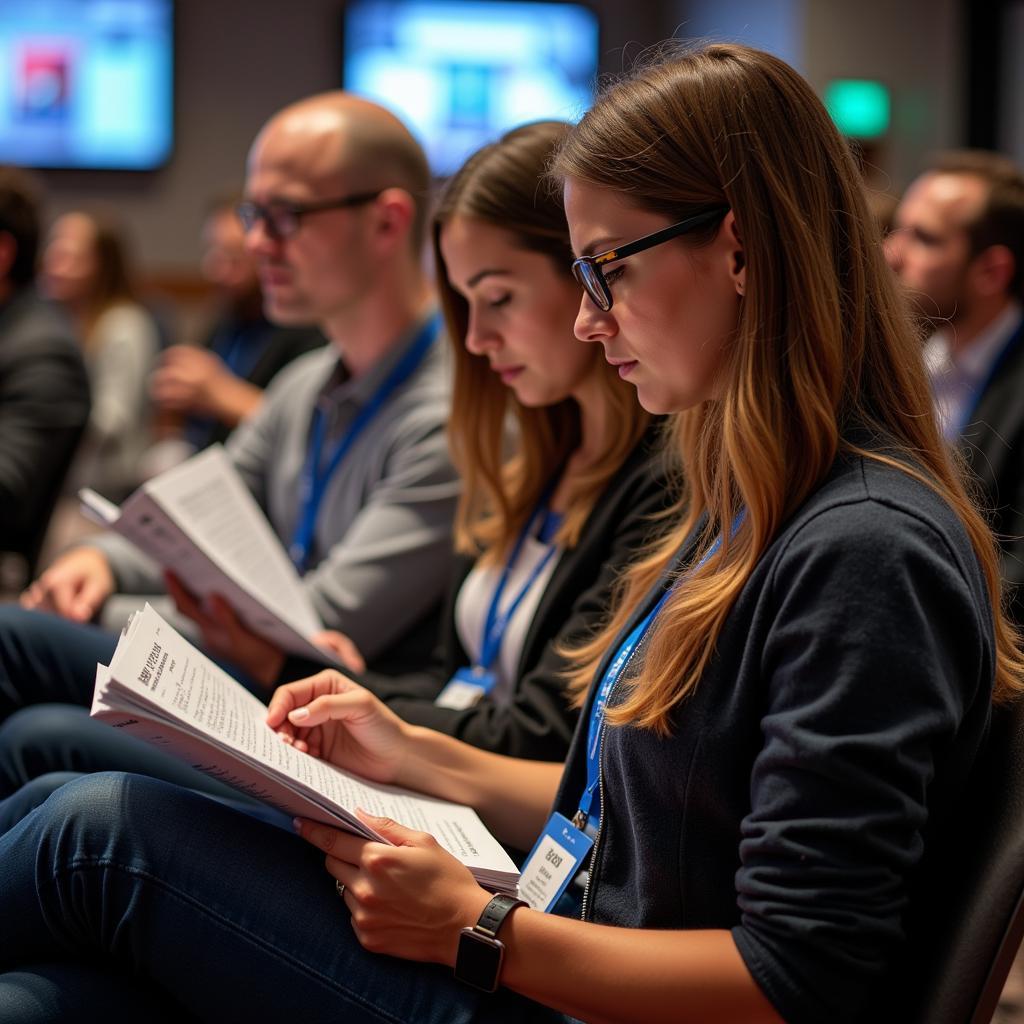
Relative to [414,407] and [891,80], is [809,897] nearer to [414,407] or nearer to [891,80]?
[414,407]

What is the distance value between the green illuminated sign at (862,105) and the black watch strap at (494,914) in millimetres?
5554

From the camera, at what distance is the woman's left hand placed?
3.38 ft

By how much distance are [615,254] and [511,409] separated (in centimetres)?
78

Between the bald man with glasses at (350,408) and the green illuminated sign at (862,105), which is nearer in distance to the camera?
the bald man with glasses at (350,408)

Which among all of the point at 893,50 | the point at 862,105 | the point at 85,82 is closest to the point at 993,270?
the point at 862,105

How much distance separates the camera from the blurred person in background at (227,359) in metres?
3.56

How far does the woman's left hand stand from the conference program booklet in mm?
673

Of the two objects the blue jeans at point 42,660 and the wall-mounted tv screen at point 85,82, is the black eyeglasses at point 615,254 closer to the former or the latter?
the blue jeans at point 42,660

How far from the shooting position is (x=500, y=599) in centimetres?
175

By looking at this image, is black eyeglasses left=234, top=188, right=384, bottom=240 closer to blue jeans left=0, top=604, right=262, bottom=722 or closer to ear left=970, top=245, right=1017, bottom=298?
blue jeans left=0, top=604, right=262, bottom=722

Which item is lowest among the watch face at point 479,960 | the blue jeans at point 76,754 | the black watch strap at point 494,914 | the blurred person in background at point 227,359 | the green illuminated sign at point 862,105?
the blue jeans at point 76,754

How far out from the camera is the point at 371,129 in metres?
2.39

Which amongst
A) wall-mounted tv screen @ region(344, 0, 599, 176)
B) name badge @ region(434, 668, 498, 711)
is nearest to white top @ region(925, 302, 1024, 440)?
name badge @ region(434, 668, 498, 711)

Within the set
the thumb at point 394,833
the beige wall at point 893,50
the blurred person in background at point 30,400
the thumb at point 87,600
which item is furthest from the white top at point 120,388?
the thumb at point 394,833
